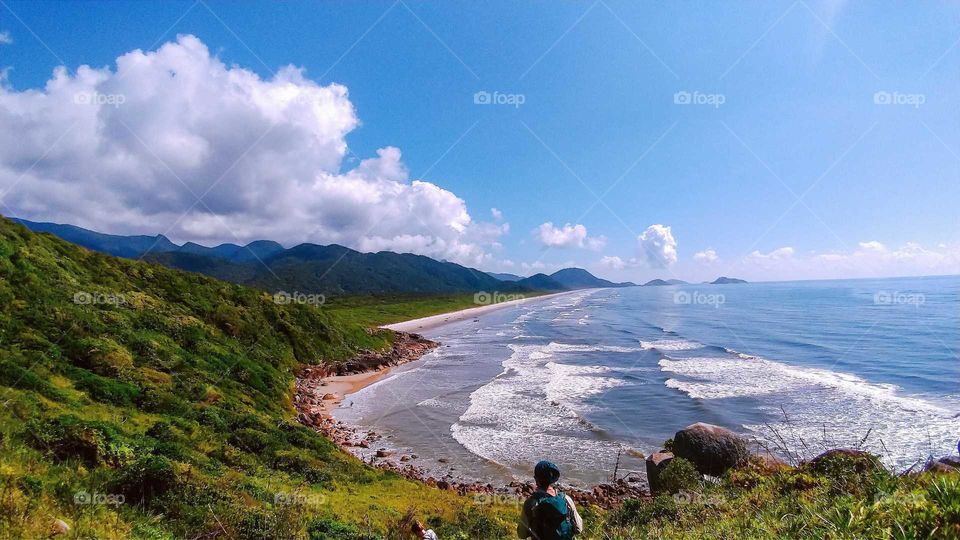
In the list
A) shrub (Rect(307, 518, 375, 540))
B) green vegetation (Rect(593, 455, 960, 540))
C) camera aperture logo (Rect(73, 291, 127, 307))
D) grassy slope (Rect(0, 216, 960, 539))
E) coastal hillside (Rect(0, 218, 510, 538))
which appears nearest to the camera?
green vegetation (Rect(593, 455, 960, 540))

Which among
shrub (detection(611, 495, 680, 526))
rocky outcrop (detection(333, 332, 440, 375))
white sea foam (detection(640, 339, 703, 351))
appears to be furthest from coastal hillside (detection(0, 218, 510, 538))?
white sea foam (detection(640, 339, 703, 351))

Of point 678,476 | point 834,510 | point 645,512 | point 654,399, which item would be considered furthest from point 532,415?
point 834,510

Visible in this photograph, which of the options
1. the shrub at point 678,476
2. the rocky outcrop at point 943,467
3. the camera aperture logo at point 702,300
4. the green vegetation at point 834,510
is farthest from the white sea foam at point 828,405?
the camera aperture logo at point 702,300

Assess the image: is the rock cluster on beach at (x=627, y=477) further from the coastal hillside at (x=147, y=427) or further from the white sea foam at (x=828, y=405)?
the white sea foam at (x=828, y=405)

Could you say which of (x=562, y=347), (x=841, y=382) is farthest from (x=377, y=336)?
(x=841, y=382)

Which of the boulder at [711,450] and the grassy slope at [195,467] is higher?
the grassy slope at [195,467]

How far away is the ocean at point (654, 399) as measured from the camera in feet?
64.0

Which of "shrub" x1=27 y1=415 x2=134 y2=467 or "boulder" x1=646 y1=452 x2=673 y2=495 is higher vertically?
"shrub" x1=27 y1=415 x2=134 y2=467

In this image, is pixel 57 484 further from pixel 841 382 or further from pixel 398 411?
pixel 841 382

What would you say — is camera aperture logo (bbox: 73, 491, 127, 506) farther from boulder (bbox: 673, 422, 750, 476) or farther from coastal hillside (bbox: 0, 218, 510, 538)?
boulder (bbox: 673, 422, 750, 476)

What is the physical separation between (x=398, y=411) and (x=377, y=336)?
1118 inches

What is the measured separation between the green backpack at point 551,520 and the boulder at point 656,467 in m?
11.0

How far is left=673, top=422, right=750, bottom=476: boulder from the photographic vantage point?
15633mm

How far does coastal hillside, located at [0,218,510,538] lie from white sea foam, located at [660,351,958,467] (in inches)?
560
